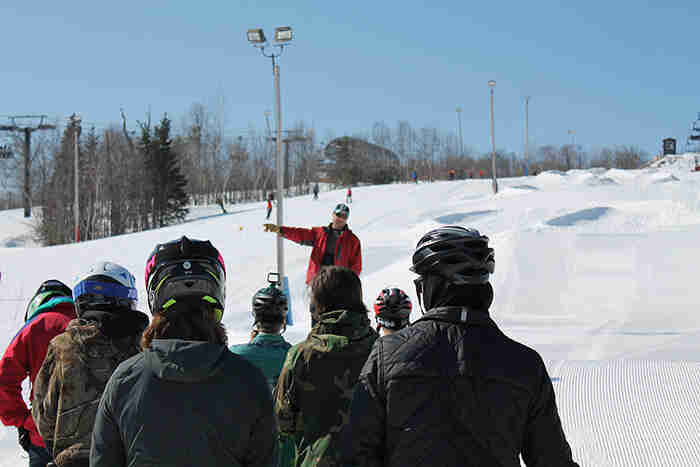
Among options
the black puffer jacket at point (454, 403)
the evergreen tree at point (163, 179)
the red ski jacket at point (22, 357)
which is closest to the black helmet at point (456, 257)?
the black puffer jacket at point (454, 403)

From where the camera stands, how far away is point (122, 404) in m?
2.01

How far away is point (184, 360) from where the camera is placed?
1.98 m

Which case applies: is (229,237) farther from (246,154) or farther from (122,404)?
(246,154)

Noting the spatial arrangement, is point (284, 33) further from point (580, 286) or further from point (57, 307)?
point (57, 307)

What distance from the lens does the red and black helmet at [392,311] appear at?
3.89 m

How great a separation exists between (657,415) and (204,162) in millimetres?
77728

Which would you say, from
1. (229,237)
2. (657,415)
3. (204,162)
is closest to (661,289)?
(657,415)

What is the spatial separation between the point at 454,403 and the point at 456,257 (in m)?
0.47

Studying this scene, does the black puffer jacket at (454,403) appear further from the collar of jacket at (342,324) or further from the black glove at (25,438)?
the black glove at (25,438)

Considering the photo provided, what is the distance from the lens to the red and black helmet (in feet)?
12.8

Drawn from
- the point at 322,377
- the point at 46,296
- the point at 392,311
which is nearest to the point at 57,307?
the point at 46,296

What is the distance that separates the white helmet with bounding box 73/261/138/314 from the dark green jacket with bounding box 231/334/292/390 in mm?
840

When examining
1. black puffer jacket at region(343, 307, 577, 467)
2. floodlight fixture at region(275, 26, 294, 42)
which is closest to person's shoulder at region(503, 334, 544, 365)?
black puffer jacket at region(343, 307, 577, 467)

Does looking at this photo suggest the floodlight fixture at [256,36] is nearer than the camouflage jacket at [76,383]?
No
